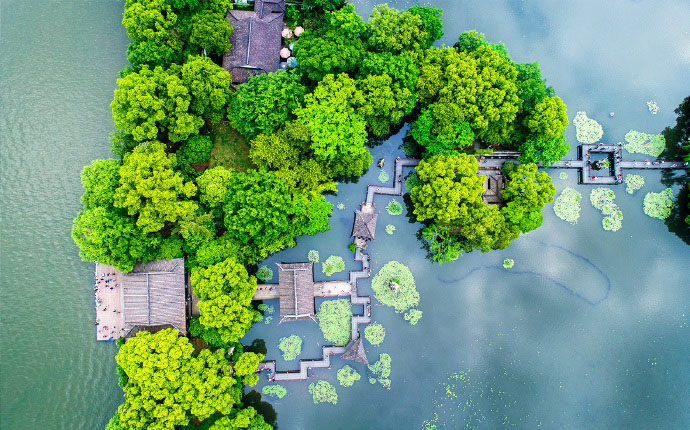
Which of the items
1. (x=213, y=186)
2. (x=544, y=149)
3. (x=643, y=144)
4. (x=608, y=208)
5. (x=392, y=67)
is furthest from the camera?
(x=643, y=144)

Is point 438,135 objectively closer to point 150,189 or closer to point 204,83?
point 204,83

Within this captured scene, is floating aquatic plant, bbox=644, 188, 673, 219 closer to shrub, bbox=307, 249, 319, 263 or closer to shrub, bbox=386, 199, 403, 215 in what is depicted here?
shrub, bbox=386, 199, 403, 215

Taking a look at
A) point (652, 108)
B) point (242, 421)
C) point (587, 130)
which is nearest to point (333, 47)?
point (587, 130)

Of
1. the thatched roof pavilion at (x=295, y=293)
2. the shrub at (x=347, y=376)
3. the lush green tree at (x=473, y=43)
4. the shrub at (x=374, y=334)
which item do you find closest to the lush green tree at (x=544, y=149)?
the lush green tree at (x=473, y=43)

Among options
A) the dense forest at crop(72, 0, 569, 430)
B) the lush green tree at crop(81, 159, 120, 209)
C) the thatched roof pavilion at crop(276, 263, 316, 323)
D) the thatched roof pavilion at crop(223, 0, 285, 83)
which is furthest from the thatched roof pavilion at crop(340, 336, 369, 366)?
the thatched roof pavilion at crop(223, 0, 285, 83)

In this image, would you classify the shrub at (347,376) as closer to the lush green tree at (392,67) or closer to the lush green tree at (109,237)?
the lush green tree at (109,237)

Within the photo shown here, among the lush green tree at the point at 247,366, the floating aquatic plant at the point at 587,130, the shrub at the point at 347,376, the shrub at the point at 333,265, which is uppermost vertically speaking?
the floating aquatic plant at the point at 587,130
